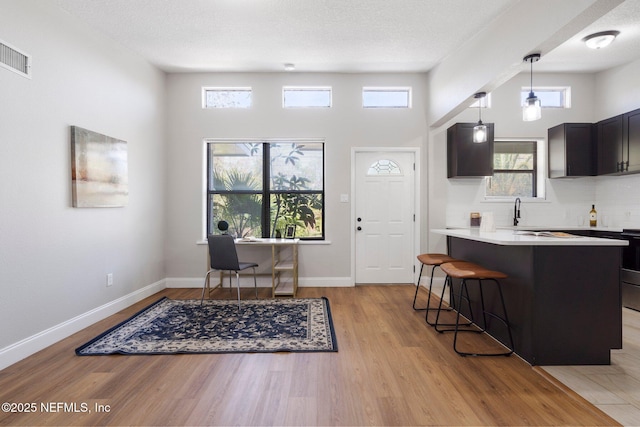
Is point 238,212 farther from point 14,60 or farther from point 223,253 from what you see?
point 14,60

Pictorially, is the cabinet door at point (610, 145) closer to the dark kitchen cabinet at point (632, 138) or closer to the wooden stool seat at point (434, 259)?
the dark kitchen cabinet at point (632, 138)

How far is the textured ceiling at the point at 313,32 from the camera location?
302 centimetres

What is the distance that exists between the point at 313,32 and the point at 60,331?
387 cm

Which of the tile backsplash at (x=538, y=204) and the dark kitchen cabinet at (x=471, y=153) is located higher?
the dark kitchen cabinet at (x=471, y=153)

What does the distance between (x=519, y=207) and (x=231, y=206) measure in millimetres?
4338

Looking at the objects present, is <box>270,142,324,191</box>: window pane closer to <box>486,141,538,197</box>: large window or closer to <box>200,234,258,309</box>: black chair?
<box>200,234,258,309</box>: black chair

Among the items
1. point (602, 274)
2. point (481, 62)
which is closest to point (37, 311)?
point (602, 274)

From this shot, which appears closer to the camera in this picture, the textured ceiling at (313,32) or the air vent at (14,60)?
the air vent at (14,60)

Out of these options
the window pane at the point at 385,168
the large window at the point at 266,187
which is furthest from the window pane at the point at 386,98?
the large window at the point at 266,187

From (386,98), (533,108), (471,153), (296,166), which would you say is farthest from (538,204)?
(296,166)

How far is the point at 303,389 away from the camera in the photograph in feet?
6.59

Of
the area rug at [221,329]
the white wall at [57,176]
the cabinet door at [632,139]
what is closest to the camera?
the white wall at [57,176]

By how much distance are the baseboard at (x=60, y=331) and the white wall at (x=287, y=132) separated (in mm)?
1014

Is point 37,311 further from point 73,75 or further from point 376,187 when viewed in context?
point 376,187
